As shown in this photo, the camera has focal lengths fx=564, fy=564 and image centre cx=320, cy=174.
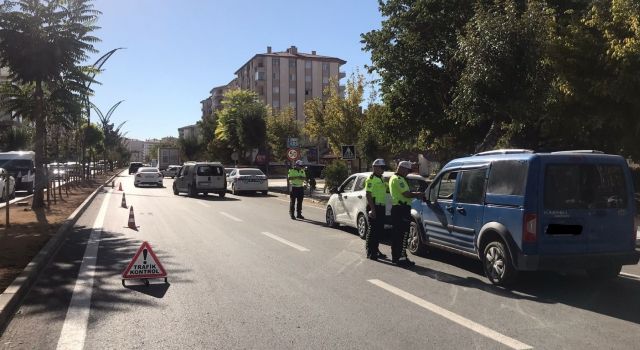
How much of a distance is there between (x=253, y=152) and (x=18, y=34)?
32.9 meters

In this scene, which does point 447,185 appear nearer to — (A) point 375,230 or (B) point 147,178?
(A) point 375,230

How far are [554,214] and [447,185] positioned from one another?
82.9 inches

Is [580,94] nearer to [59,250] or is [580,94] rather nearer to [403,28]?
[403,28]

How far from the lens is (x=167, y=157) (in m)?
64.1

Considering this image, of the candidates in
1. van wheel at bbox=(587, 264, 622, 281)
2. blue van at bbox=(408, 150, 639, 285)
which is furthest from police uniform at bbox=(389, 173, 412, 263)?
van wheel at bbox=(587, 264, 622, 281)

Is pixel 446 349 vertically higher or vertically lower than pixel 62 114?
lower

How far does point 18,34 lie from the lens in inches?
593

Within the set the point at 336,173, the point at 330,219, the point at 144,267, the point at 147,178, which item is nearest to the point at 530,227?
the point at 144,267

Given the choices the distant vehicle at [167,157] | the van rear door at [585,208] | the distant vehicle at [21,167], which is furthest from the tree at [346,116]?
the distant vehicle at [167,157]

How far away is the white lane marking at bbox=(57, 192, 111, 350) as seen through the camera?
5109 mm

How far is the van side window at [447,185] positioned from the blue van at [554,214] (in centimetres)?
78

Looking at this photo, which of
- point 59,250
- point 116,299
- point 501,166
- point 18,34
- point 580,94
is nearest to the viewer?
point 116,299

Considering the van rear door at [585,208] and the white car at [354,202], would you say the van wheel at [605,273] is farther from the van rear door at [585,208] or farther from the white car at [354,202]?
the white car at [354,202]

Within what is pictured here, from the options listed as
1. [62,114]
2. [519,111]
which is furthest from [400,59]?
[62,114]
